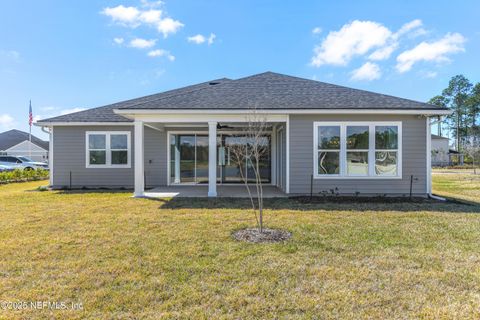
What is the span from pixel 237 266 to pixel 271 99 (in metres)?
7.37

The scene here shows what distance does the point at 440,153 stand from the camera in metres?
42.2

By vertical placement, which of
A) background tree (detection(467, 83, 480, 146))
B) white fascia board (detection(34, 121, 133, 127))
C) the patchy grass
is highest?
background tree (detection(467, 83, 480, 146))

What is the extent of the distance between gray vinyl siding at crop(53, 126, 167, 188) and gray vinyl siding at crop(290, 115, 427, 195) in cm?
606

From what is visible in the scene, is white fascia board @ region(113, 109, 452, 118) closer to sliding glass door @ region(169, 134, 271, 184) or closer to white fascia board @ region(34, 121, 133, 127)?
white fascia board @ region(34, 121, 133, 127)

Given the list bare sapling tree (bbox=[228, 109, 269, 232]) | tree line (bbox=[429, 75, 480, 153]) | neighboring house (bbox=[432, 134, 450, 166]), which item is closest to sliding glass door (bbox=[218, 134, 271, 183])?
bare sapling tree (bbox=[228, 109, 269, 232])

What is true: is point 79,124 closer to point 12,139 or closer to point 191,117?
point 191,117

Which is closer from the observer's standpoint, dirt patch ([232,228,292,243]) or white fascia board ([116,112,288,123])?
dirt patch ([232,228,292,243])

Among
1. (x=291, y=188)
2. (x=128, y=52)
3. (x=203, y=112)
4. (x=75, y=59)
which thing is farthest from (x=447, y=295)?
(x=75, y=59)

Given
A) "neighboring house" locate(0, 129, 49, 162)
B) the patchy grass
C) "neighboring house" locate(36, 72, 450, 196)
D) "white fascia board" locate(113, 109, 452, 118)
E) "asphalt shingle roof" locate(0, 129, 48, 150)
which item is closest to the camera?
"white fascia board" locate(113, 109, 452, 118)

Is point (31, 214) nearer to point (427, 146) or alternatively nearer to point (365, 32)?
point (427, 146)

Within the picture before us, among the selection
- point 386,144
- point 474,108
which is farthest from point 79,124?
point 474,108

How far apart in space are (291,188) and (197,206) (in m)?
3.47

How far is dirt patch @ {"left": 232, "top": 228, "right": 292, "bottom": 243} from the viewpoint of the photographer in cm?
492

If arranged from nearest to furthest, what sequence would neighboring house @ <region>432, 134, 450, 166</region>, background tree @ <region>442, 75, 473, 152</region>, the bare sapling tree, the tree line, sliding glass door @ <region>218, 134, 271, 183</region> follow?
1. the bare sapling tree
2. sliding glass door @ <region>218, 134, 271, 183</region>
3. neighboring house @ <region>432, 134, 450, 166</region>
4. the tree line
5. background tree @ <region>442, 75, 473, 152</region>
